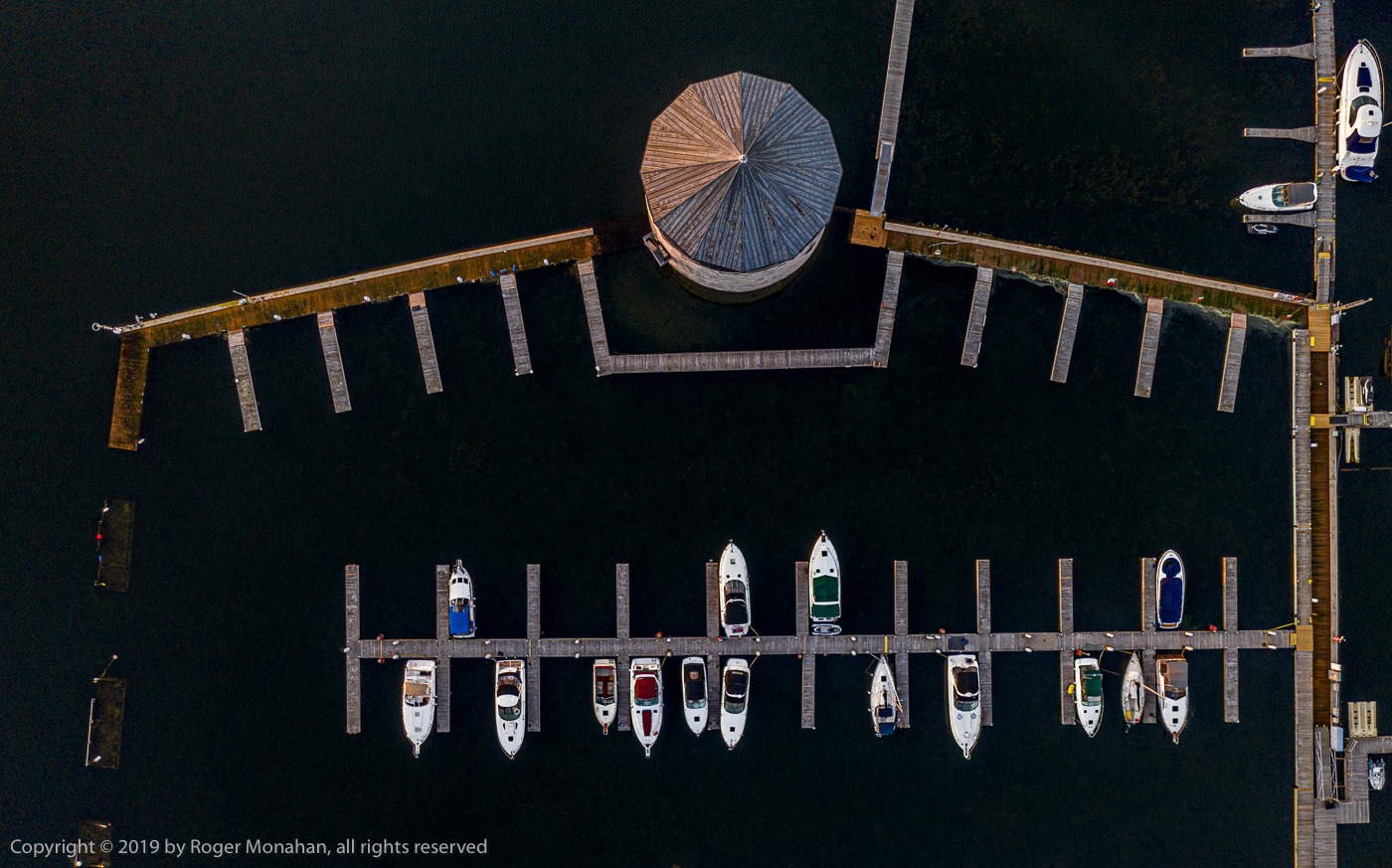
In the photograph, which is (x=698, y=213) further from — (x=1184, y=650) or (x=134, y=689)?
(x=134, y=689)

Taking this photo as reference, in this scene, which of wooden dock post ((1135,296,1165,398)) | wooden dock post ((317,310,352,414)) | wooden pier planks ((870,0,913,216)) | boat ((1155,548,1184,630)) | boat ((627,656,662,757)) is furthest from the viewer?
wooden dock post ((317,310,352,414))

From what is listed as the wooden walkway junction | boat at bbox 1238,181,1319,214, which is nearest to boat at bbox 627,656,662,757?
the wooden walkway junction

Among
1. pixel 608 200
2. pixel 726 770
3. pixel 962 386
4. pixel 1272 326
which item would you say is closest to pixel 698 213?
pixel 608 200

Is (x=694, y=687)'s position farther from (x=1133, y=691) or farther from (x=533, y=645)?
(x=1133, y=691)

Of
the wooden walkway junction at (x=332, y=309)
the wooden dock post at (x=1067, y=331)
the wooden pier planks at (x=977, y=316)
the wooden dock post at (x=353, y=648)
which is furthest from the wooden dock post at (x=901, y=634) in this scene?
the wooden dock post at (x=353, y=648)

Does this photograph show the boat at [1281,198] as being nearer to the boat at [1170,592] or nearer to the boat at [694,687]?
the boat at [1170,592]

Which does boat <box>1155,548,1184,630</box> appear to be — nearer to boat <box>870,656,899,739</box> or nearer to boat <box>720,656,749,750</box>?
boat <box>870,656,899,739</box>
